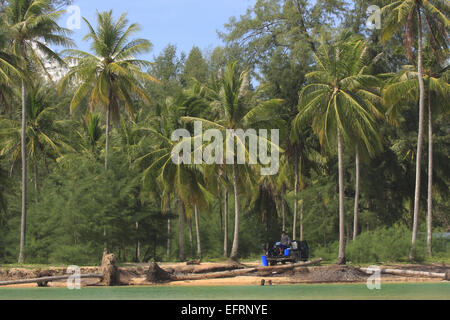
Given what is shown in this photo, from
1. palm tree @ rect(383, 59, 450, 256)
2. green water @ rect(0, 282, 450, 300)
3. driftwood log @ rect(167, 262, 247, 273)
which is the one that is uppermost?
palm tree @ rect(383, 59, 450, 256)

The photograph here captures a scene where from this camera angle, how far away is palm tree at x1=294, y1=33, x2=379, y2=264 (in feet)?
88.8

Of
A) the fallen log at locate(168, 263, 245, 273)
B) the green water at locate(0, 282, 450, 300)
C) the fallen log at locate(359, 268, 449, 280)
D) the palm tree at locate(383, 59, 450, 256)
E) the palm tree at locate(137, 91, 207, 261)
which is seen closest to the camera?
the green water at locate(0, 282, 450, 300)

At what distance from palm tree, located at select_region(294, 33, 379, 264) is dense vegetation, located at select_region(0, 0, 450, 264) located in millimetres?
70

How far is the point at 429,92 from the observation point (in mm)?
30891

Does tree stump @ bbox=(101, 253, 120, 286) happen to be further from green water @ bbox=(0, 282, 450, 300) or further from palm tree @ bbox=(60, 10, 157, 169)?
palm tree @ bbox=(60, 10, 157, 169)

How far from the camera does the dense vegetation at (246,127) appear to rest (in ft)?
94.2

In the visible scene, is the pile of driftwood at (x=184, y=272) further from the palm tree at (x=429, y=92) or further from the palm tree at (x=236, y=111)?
the palm tree at (x=429, y=92)

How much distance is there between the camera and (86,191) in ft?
98.8

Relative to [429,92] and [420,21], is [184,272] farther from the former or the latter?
[420,21]

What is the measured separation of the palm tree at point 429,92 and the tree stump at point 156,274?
13.2 metres

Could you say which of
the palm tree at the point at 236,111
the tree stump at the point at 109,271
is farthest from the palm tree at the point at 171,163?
the tree stump at the point at 109,271

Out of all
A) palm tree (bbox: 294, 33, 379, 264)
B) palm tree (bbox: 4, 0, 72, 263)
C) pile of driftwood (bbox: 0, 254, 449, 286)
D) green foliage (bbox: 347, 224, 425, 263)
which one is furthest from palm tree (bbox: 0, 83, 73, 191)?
green foliage (bbox: 347, 224, 425, 263)

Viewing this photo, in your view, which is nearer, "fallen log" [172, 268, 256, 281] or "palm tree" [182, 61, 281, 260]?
"fallen log" [172, 268, 256, 281]
